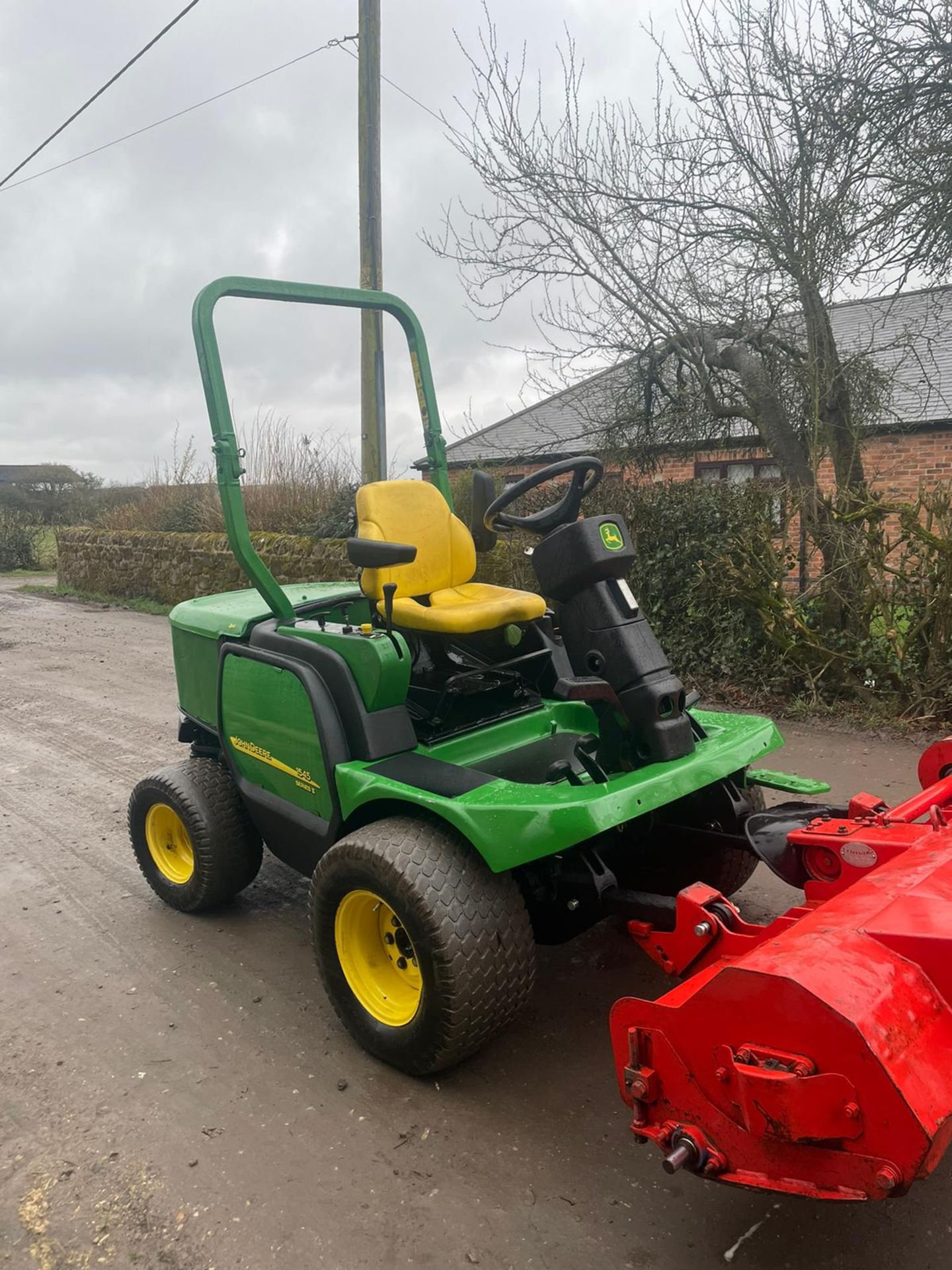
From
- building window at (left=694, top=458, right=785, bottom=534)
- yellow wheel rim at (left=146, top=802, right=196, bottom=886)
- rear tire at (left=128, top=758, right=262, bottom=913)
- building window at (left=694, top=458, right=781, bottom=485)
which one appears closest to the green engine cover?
rear tire at (left=128, top=758, right=262, bottom=913)

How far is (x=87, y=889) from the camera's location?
4133 millimetres

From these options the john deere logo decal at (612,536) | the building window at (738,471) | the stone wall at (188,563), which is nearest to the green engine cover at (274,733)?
the john deere logo decal at (612,536)

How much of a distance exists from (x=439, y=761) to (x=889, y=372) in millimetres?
7039

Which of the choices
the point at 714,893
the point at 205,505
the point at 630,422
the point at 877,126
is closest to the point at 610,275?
the point at 630,422

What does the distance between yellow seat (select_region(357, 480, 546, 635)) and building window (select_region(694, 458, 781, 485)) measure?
3967 mm

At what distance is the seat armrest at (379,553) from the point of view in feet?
10.1

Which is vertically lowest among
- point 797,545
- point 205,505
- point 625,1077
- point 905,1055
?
point 625,1077

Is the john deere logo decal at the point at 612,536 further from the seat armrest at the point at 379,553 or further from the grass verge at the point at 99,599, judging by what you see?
the grass verge at the point at 99,599

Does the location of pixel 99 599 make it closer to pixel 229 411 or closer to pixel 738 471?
pixel 738 471

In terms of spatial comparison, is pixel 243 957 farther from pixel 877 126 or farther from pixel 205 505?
pixel 205 505

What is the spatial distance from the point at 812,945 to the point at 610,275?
23.9ft

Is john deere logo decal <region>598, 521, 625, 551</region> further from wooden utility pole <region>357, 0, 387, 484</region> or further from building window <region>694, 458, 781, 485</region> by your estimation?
wooden utility pole <region>357, 0, 387, 484</region>

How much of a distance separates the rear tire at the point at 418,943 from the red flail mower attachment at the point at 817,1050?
1.81ft

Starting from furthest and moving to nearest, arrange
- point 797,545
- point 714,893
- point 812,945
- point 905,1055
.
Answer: point 797,545
point 714,893
point 812,945
point 905,1055
